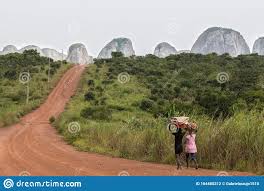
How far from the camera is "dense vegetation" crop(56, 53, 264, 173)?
1389 centimetres

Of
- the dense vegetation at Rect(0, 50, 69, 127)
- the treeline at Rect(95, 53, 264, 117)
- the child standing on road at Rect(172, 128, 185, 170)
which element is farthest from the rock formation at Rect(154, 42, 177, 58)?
the child standing on road at Rect(172, 128, 185, 170)

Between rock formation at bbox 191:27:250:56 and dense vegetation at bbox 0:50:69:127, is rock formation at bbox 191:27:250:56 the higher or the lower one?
the higher one

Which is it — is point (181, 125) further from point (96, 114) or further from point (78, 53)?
point (78, 53)

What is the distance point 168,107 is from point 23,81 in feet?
71.9

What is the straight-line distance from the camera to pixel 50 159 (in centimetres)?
Result: 1650

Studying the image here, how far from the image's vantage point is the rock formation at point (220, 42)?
506ft

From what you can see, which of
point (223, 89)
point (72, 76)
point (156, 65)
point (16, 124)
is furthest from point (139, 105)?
point (156, 65)

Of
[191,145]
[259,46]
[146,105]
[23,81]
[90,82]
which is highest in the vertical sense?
[259,46]

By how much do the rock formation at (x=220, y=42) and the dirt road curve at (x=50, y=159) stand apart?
422 ft

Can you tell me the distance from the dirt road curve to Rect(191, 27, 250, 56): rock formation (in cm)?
12873

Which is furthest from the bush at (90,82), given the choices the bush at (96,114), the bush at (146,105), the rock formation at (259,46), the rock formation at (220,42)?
the rock formation at (259,46)

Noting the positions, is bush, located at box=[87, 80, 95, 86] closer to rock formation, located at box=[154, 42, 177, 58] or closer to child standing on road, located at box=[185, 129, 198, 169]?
child standing on road, located at box=[185, 129, 198, 169]

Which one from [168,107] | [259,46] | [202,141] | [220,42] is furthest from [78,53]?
[202,141]

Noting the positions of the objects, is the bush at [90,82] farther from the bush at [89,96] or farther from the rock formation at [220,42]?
the rock formation at [220,42]
